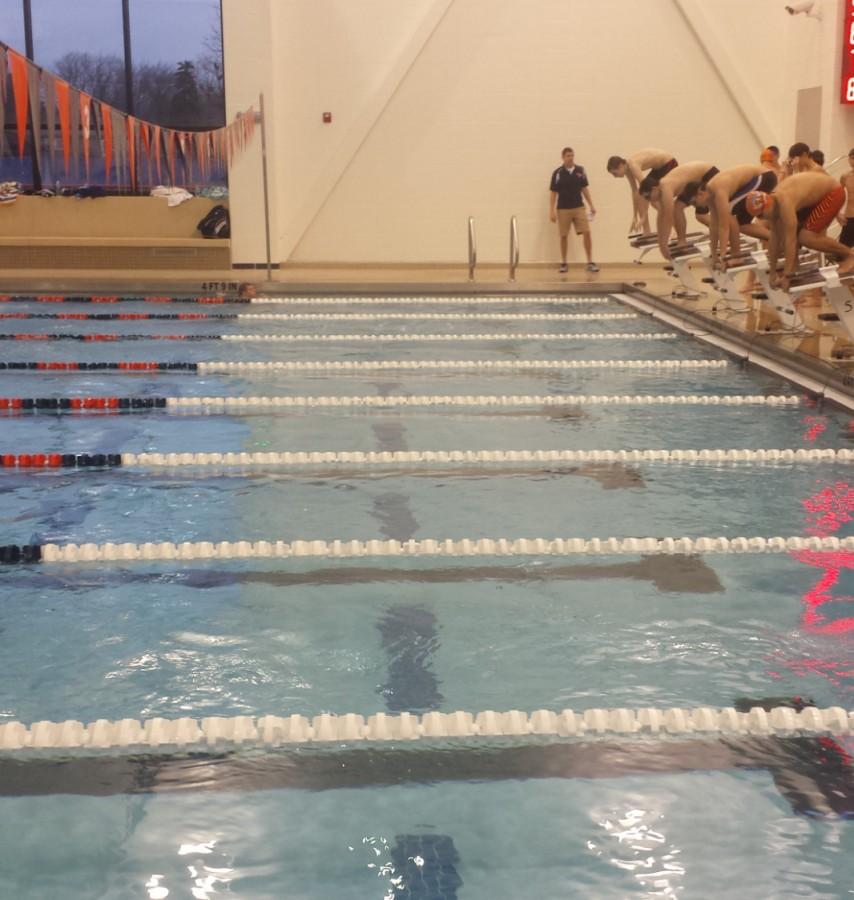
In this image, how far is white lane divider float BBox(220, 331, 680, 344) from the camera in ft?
26.0

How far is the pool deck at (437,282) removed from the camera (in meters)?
8.27

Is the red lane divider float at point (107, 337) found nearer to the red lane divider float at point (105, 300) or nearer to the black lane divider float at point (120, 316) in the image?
the black lane divider float at point (120, 316)

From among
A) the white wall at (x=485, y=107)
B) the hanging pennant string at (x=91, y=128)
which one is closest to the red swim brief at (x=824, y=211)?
the hanging pennant string at (x=91, y=128)

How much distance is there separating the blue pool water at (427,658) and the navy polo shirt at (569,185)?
742 cm

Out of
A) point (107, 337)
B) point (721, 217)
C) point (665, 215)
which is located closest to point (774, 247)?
point (721, 217)

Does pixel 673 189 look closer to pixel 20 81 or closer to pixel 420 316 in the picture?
pixel 420 316

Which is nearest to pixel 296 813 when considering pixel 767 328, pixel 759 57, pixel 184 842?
pixel 184 842

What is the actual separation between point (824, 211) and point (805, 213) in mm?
138

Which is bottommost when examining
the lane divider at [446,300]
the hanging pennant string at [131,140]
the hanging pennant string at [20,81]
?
the lane divider at [446,300]

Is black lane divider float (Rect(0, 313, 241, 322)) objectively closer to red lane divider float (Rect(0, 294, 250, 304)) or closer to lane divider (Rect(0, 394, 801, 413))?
red lane divider float (Rect(0, 294, 250, 304))

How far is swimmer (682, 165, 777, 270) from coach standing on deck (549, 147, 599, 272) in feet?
12.8

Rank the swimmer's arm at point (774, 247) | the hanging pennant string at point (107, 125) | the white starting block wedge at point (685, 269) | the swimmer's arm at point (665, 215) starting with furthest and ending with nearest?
the white starting block wedge at point (685, 269)
the swimmer's arm at point (665, 215)
the hanging pennant string at point (107, 125)
the swimmer's arm at point (774, 247)

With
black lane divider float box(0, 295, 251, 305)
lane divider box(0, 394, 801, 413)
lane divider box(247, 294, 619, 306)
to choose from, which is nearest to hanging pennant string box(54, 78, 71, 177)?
lane divider box(0, 394, 801, 413)

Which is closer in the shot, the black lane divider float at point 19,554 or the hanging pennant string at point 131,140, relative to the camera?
the black lane divider float at point 19,554
